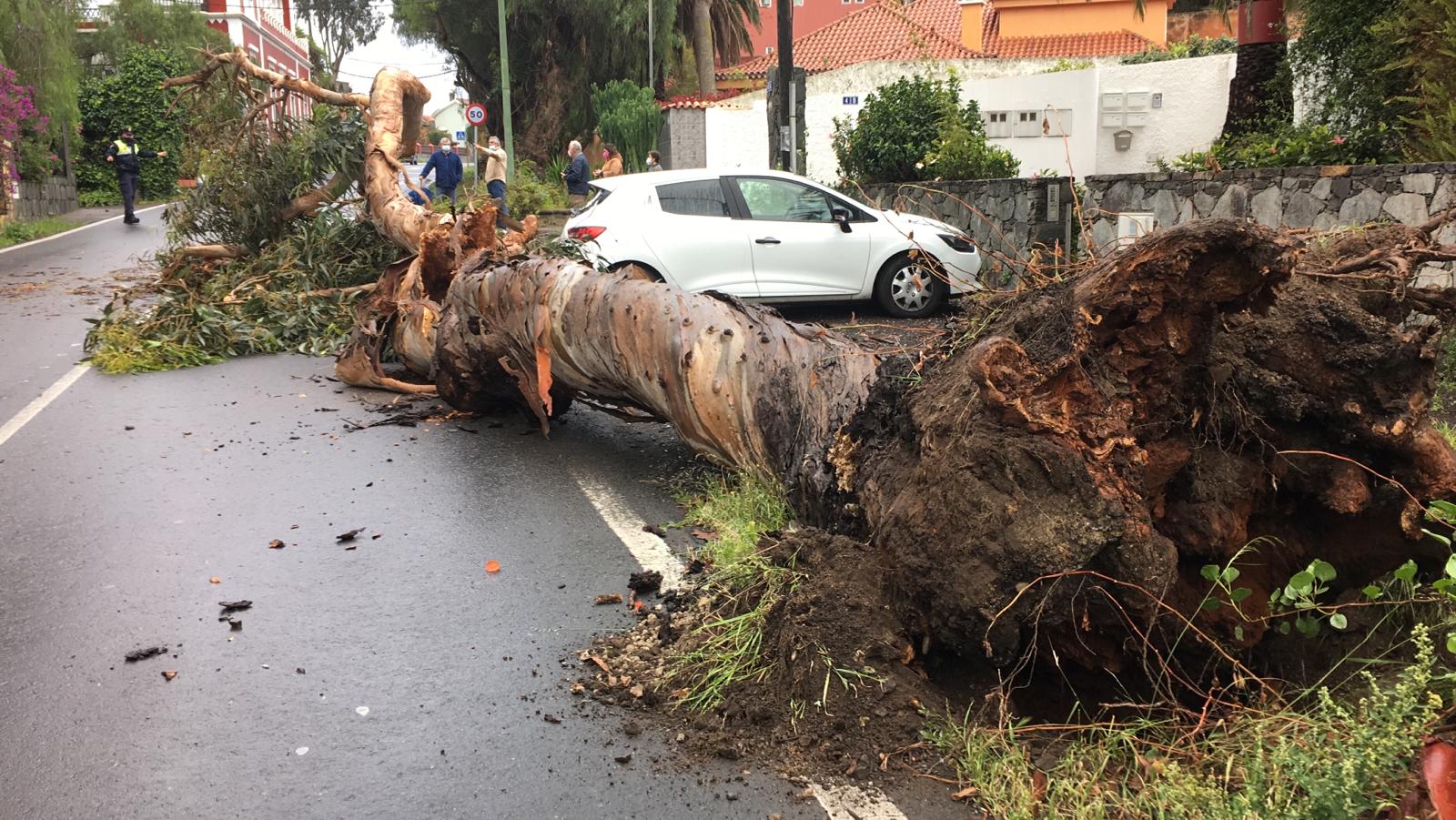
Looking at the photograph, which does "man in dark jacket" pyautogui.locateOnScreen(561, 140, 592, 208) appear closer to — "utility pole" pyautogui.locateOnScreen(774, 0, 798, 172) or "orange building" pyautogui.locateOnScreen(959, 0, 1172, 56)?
"utility pole" pyautogui.locateOnScreen(774, 0, 798, 172)

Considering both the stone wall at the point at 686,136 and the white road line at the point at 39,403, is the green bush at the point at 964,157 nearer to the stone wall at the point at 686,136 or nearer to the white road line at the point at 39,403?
the white road line at the point at 39,403

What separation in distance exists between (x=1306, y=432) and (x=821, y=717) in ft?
5.75

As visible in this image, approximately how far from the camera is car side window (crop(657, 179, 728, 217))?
11984 millimetres

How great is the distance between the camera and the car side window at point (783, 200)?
12.2 meters

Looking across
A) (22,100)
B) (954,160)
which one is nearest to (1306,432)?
(954,160)

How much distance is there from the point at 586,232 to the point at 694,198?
1277mm

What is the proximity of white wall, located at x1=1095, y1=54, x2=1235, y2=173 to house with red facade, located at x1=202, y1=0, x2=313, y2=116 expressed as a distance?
39613 mm

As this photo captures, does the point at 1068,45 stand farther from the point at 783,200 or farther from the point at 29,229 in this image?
the point at 29,229

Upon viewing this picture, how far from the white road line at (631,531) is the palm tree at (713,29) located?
3555 cm

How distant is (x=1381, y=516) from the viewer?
3.38 m

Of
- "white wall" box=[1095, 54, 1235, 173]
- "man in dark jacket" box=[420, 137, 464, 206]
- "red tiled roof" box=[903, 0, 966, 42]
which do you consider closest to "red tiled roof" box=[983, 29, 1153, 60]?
"red tiled roof" box=[903, 0, 966, 42]

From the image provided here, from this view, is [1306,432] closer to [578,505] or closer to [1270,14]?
[578,505]

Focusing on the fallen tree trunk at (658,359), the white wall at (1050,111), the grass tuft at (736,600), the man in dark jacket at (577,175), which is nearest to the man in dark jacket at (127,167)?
the man in dark jacket at (577,175)

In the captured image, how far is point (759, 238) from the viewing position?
12.0 metres
